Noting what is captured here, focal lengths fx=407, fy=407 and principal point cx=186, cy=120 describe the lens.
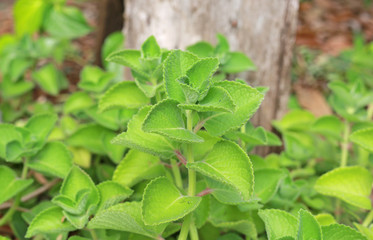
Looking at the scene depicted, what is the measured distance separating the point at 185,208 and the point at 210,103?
226 mm

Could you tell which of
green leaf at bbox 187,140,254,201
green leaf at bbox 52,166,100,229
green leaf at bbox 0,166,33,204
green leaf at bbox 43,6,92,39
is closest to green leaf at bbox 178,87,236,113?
green leaf at bbox 187,140,254,201

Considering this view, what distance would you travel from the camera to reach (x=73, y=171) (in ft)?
3.52

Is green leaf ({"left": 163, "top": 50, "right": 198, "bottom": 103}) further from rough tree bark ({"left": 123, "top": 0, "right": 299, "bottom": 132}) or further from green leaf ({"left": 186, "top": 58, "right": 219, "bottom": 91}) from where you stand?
rough tree bark ({"left": 123, "top": 0, "right": 299, "bottom": 132})

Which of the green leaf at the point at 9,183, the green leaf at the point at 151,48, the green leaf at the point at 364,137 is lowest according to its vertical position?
the green leaf at the point at 9,183

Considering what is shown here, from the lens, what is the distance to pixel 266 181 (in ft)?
3.69

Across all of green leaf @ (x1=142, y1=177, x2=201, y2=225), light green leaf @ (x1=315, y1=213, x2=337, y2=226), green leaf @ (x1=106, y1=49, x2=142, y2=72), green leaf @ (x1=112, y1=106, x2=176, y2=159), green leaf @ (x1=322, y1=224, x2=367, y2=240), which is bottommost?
light green leaf @ (x1=315, y1=213, x2=337, y2=226)

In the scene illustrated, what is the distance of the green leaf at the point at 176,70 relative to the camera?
2.87 feet

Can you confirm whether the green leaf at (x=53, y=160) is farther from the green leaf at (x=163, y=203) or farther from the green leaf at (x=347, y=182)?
the green leaf at (x=347, y=182)

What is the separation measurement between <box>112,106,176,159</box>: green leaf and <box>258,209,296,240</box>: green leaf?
254 millimetres

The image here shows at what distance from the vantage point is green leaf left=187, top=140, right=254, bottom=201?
804 millimetres

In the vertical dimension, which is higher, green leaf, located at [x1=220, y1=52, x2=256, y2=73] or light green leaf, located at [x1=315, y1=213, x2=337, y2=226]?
green leaf, located at [x1=220, y1=52, x2=256, y2=73]

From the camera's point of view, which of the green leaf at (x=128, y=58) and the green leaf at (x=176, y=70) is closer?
the green leaf at (x=176, y=70)

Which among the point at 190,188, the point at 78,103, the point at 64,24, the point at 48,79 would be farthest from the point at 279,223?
the point at 64,24

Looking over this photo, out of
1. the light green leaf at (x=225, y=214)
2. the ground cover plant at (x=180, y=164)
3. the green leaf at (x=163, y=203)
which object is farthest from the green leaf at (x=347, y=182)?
the green leaf at (x=163, y=203)
